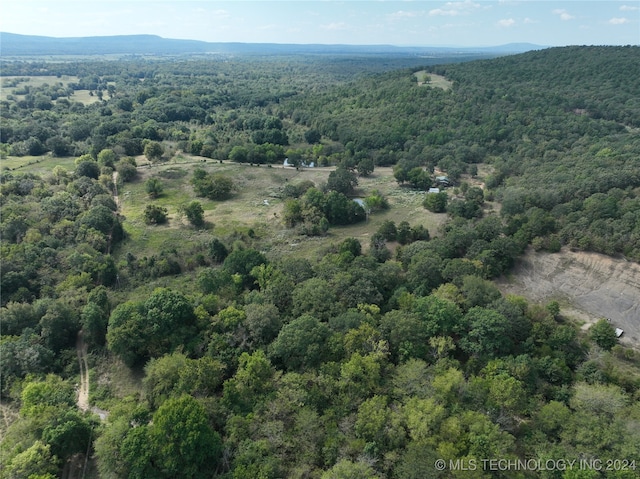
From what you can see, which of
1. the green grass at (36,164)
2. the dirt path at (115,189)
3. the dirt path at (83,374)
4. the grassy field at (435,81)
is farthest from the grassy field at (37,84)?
the dirt path at (83,374)

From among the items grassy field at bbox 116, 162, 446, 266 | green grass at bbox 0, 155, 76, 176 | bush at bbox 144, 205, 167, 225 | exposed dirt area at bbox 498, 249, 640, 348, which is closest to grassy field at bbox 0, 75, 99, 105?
green grass at bbox 0, 155, 76, 176

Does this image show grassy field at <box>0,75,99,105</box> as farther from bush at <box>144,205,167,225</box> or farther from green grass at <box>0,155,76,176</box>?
bush at <box>144,205,167,225</box>

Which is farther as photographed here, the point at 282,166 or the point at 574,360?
the point at 282,166

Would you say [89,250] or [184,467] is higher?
[89,250]

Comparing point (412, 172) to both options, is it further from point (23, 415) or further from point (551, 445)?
point (23, 415)

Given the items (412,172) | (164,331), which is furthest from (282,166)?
(164,331)

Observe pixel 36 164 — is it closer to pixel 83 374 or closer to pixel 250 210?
pixel 250 210

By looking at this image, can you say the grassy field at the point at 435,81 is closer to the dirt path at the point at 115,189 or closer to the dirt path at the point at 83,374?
the dirt path at the point at 115,189

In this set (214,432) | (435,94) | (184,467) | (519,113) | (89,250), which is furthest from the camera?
(435,94)
